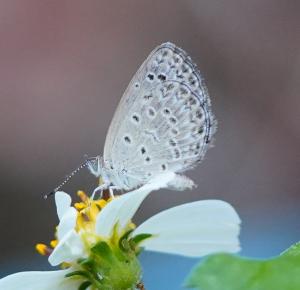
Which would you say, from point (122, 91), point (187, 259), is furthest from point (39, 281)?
point (122, 91)

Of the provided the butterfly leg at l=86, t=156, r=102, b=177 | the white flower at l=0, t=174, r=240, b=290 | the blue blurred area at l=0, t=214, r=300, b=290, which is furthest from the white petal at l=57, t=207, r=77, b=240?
the blue blurred area at l=0, t=214, r=300, b=290

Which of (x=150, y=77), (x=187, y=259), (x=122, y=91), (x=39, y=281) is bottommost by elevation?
(x=187, y=259)

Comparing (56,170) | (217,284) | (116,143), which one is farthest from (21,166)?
(217,284)

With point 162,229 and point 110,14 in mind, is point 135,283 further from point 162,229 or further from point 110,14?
point 110,14

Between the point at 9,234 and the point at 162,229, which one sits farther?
the point at 9,234

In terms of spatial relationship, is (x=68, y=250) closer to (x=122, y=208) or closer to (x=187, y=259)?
(x=122, y=208)

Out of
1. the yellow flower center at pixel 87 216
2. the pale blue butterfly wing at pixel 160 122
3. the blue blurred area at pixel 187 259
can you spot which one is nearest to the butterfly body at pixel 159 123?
the pale blue butterfly wing at pixel 160 122

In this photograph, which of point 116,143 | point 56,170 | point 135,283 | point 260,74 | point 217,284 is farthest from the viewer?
point 260,74
